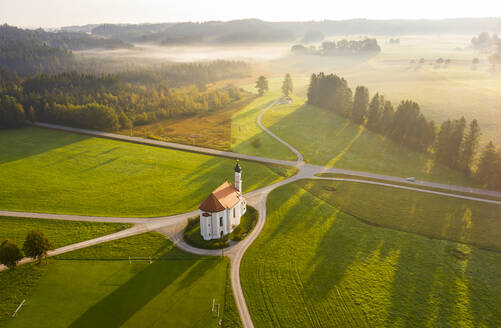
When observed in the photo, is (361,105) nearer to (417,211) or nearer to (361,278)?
(417,211)

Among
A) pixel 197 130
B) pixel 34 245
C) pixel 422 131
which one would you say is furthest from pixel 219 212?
pixel 422 131

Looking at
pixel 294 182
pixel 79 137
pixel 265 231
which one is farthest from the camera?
pixel 79 137

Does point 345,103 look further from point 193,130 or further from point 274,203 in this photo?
point 274,203

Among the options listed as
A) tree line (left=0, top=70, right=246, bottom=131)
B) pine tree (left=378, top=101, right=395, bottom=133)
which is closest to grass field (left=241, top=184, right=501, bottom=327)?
pine tree (left=378, top=101, right=395, bottom=133)

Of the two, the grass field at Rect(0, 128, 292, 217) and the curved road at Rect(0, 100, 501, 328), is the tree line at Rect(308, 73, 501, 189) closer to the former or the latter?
the curved road at Rect(0, 100, 501, 328)

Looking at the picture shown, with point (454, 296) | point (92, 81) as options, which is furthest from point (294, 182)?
point (92, 81)
